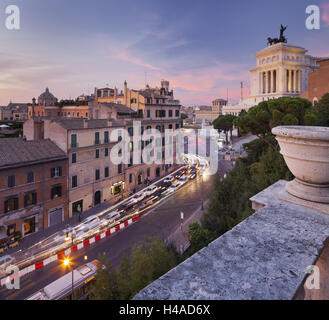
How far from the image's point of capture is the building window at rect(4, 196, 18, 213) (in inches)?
762

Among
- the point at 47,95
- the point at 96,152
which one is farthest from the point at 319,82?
the point at 47,95

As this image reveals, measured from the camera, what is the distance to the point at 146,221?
23.8m

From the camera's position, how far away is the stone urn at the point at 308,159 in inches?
103

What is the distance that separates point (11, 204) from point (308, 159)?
74.1 ft

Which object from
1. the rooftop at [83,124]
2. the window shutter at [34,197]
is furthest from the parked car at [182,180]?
the window shutter at [34,197]

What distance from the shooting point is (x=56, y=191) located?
2309 centimetres

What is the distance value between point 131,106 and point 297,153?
114ft

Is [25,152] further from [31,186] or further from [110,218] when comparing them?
[110,218]

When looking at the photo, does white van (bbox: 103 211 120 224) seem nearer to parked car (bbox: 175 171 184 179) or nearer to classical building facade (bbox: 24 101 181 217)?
classical building facade (bbox: 24 101 181 217)

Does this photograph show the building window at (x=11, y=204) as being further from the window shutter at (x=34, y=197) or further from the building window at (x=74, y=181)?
the building window at (x=74, y=181)

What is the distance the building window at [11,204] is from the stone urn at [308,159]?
22071 mm

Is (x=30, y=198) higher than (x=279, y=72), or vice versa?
(x=279, y=72)

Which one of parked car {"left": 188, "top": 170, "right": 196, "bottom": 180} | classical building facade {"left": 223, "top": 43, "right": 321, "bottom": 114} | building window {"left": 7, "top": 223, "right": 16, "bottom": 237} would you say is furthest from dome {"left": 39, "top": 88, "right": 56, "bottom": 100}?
building window {"left": 7, "top": 223, "right": 16, "bottom": 237}

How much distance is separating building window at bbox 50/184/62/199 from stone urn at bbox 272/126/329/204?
2340cm
